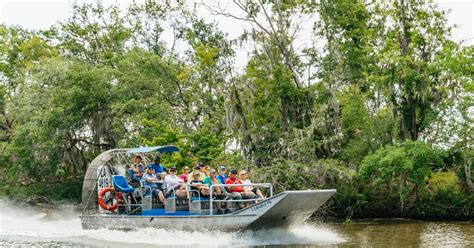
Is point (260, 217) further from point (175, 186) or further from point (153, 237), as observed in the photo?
point (153, 237)

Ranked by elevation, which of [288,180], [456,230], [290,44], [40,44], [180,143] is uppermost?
[40,44]

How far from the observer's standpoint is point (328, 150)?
28.2 metres

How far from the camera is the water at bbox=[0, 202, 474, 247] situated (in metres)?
17.4

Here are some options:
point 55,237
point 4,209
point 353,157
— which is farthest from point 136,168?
point 4,209

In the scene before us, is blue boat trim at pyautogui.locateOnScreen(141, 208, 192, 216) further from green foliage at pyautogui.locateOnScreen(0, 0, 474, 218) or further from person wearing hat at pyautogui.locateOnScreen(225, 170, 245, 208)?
green foliage at pyautogui.locateOnScreen(0, 0, 474, 218)

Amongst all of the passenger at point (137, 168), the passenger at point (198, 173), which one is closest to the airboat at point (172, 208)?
the passenger at point (137, 168)

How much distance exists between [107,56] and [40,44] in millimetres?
5100

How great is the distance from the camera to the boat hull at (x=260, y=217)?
54.1 feet

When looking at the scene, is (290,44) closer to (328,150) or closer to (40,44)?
(328,150)

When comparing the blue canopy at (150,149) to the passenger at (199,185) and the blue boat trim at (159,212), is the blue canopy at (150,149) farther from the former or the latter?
the passenger at (199,185)

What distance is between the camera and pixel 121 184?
63.6 feet

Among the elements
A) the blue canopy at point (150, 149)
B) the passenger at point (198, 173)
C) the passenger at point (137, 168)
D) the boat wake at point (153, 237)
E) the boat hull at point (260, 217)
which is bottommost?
the boat wake at point (153, 237)

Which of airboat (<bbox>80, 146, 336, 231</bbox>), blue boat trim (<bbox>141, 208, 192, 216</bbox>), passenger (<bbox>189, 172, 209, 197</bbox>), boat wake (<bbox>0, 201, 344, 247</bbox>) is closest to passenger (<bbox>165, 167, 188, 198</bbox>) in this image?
airboat (<bbox>80, 146, 336, 231</bbox>)

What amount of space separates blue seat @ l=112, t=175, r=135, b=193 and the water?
1.30 m
